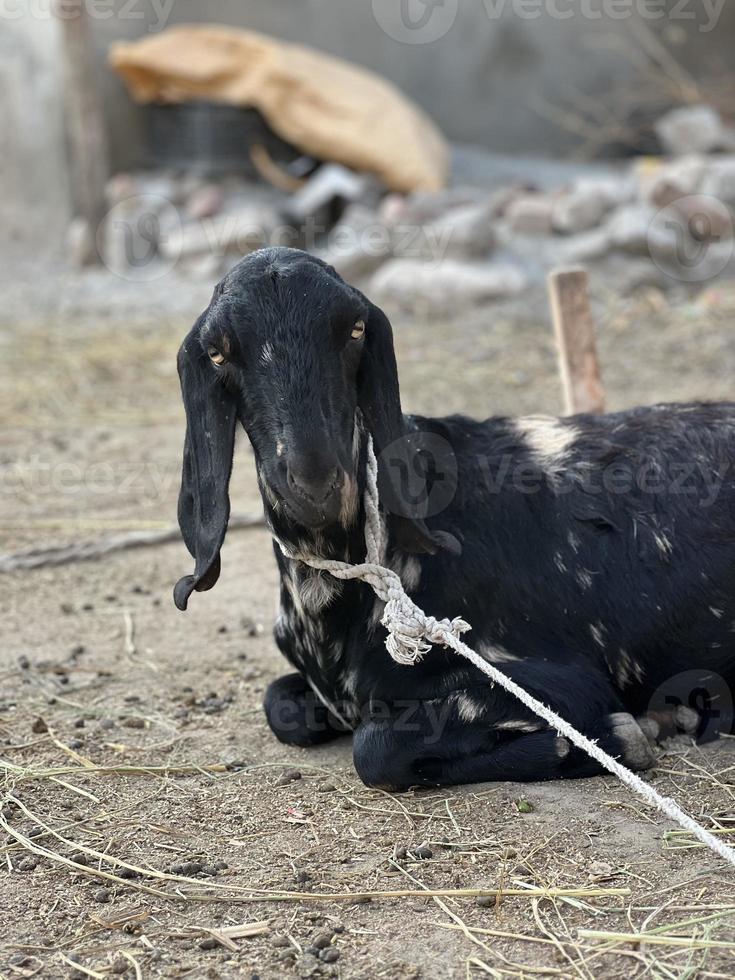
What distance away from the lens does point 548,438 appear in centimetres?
410

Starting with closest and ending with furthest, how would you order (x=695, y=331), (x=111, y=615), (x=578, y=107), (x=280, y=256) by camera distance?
(x=280, y=256)
(x=111, y=615)
(x=695, y=331)
(x=578, y=107)

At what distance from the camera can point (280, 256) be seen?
3.53 metres

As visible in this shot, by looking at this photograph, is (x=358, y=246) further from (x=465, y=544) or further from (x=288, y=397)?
(x=288, y=397)

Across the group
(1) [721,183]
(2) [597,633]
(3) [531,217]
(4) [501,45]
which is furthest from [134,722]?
(4) [501,45]

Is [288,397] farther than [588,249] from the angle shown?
No

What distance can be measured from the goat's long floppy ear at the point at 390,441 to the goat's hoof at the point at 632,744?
0.71 m

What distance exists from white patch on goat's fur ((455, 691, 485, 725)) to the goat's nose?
0.83 metres

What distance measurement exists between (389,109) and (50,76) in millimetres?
3388

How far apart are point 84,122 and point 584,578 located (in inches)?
364

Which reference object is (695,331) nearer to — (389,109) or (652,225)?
(652,225)


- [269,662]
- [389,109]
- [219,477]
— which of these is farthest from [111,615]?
[389,109]

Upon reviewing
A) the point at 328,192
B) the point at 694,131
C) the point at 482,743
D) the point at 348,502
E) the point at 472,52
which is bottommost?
the point at 482,743

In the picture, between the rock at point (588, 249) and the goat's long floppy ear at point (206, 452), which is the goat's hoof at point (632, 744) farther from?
the rock at point (588, 249)

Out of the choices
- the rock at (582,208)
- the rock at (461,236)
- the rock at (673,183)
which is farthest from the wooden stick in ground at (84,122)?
the rock at (673,183)
